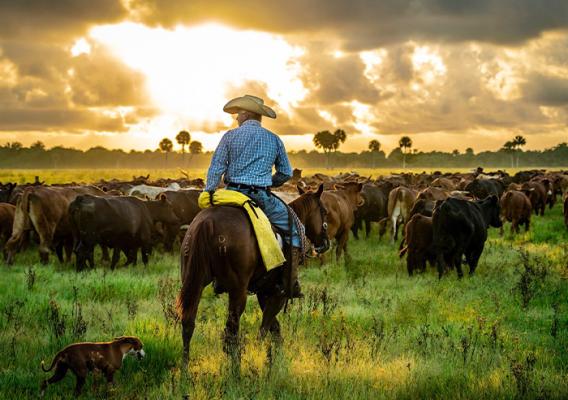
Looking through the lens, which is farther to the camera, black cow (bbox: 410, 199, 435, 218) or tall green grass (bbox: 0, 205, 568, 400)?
black cow (bbox: 410, 199, 435, 218)

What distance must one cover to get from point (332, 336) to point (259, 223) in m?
2.61

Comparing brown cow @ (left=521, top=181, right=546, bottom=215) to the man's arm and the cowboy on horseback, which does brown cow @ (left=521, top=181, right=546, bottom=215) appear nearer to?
the man's arm

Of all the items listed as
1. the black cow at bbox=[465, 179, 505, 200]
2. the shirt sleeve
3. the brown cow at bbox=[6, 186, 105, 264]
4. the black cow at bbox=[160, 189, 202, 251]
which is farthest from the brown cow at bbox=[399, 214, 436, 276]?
the black cow at bbox=[465, 179, 505, 200]

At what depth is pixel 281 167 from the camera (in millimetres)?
7344

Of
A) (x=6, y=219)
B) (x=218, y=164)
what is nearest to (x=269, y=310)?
(x=218, y=164)

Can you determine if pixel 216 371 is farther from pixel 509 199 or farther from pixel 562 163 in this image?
pixel 562 163

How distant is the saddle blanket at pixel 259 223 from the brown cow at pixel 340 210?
352 inches

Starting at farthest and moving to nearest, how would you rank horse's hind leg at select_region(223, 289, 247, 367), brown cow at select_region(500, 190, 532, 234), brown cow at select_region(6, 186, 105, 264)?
brown cow at select_region(500, 190, 532, 234)
brown cow at select_region(6, 186, 105, 264)
horse's hind leg at select_region(223, 289, 247, 367)

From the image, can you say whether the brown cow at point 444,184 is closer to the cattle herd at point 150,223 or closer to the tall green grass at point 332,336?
the cattle herd at point 150,223

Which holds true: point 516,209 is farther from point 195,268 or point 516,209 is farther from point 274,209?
point 195,268

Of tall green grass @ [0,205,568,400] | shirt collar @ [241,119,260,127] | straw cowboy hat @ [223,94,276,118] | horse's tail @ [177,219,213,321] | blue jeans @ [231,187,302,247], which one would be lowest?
tall green grass @ [0,205,568,400]

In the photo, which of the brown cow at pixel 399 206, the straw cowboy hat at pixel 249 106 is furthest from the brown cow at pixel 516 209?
the straw cowboy hat at pixel 249 106

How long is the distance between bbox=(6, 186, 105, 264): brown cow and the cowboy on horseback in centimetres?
995

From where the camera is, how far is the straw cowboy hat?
23.2 ft
